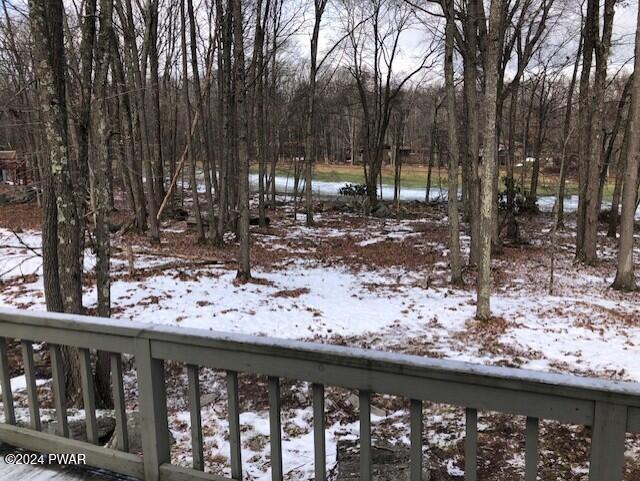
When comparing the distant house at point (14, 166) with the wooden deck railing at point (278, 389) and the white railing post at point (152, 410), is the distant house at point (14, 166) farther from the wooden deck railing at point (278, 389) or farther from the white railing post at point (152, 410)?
the white railing post at point (152, 410)

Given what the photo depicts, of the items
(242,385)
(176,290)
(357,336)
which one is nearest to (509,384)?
(242,385)

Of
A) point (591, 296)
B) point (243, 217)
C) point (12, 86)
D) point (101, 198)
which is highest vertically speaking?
point (12, 86)

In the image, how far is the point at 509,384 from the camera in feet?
5.74

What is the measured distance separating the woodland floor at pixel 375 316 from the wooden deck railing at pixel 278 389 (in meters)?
1.78

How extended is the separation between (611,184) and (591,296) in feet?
135

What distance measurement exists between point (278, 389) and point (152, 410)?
0.66 metres

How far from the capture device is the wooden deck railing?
168cm

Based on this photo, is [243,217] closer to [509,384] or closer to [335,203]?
[509,384]

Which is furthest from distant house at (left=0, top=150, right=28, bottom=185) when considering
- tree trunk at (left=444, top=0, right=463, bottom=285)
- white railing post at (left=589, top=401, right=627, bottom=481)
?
white railing post at (left=589, top=401, right=627, bottom=481)

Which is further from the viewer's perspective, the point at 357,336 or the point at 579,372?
the point at 357,336

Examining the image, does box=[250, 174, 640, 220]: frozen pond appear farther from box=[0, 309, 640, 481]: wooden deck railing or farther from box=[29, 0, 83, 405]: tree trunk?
box=[0, 309, 640, 481]: wooden deck railing

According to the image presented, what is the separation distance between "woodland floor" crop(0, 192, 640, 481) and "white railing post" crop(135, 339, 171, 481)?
1786 millimetres

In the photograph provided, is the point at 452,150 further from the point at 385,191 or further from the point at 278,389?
the point at 385,191

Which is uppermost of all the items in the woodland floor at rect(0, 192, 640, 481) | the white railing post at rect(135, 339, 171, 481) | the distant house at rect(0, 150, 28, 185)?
the distant house at rect(0, 150, 28, 185)
